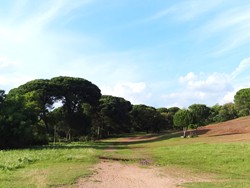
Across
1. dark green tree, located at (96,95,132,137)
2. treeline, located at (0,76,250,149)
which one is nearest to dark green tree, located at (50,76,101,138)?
treeline, located at (0,76,250,149)

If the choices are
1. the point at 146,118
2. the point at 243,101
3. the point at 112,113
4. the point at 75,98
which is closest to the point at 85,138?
the point at 112,113

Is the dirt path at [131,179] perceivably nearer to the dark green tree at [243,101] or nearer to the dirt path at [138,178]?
the dirt path at [138,178]

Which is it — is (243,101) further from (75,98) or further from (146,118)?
(75,98)

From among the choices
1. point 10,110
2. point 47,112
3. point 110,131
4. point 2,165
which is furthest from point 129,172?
point 110,131

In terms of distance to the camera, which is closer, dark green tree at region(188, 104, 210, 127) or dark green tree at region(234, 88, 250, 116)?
dark green tree at region(234, 88, 250, 116)

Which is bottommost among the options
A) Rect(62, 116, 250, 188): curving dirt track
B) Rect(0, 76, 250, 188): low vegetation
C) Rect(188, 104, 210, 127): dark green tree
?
Rect(62, 116, 250, 188): curving dirt track

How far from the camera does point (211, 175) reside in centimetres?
2072

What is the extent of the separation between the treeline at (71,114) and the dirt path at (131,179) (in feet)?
91.6

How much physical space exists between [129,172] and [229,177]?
17.6ft

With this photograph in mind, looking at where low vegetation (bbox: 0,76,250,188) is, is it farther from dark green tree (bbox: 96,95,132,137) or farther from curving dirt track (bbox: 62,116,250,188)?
curving dirt track (bbox: 62,116,250,188)

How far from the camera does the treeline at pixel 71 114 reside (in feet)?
159

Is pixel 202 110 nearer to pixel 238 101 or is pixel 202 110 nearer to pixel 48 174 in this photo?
pixel 238 101

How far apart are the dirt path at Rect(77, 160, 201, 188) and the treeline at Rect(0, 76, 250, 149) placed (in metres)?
27.9

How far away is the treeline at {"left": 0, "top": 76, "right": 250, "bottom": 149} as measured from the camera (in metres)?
48.5
